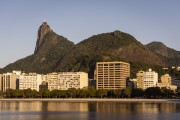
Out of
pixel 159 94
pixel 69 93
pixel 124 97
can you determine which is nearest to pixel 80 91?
pixel 69 93

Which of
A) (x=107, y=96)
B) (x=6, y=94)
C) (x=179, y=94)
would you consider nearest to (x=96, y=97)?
(x=107, y=96)

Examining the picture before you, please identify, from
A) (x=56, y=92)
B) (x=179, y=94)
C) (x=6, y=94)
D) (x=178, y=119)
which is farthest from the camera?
(x=6, y=94)

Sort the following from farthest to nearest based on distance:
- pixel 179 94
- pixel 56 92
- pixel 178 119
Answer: pixel 56 92 → pixel 179 94 → pixel 178 119

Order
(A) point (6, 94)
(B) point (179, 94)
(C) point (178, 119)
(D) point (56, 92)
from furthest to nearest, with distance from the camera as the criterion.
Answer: (A) point (6, 94) < (D) point (56, 92) < (B) point (179, 94) < (C) point (178, 119)

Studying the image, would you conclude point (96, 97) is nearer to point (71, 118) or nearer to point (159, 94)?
point (159, 94)

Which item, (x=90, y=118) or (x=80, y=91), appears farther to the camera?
(x=80, y=91)

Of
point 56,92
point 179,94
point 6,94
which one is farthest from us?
point 6,94

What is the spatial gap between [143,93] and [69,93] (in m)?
29.7

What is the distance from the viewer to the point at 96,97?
581ft

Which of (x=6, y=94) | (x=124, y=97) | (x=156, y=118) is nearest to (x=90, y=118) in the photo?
(x=156, y=118)

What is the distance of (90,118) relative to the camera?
6538 centimetres

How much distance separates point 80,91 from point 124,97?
18755mm

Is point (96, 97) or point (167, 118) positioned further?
point (96, 97)

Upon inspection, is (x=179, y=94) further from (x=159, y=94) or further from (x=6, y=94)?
(x=6, y=94)
